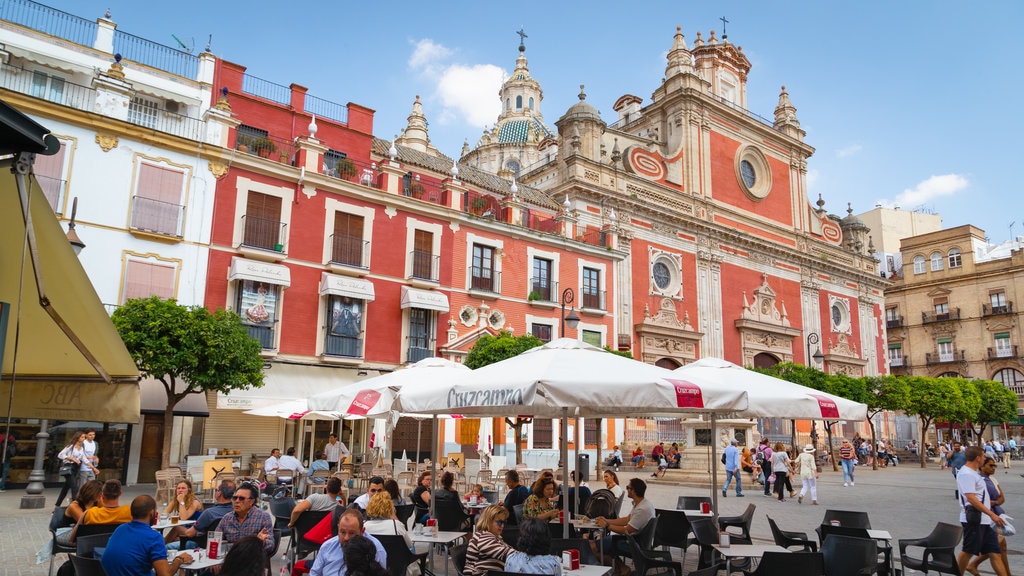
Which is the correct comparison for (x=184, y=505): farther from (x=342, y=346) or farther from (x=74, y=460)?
(x=342, y=346)

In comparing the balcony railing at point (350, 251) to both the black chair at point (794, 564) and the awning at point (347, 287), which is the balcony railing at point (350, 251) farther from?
the black chair at point (794, 564)

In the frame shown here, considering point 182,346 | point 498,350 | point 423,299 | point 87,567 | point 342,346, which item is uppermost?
point 423,299

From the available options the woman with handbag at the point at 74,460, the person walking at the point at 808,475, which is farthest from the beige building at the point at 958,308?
the woman with handbag at the point at 74,460

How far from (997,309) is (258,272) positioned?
5115 centimetres

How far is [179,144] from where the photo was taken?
63.4 feet

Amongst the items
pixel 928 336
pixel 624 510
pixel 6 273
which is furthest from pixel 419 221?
pixel 928 336

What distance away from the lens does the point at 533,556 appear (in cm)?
514

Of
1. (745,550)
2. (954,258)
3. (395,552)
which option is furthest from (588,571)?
(954,258)

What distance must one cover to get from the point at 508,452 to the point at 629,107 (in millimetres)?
23566

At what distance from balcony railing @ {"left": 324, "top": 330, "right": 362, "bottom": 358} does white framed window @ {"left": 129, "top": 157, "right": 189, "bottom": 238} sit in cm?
505

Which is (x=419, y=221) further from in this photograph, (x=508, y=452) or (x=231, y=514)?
(x=231, y=514)

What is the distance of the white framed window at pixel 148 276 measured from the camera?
Answer: 18.1 m

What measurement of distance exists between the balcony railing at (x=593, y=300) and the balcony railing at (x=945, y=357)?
122 ft

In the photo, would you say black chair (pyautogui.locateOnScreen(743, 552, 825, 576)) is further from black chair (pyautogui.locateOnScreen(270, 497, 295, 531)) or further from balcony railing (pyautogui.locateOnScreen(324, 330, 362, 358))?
balcony railing (pyautogui.locateOnScreen(324, 330, 362, 358))
